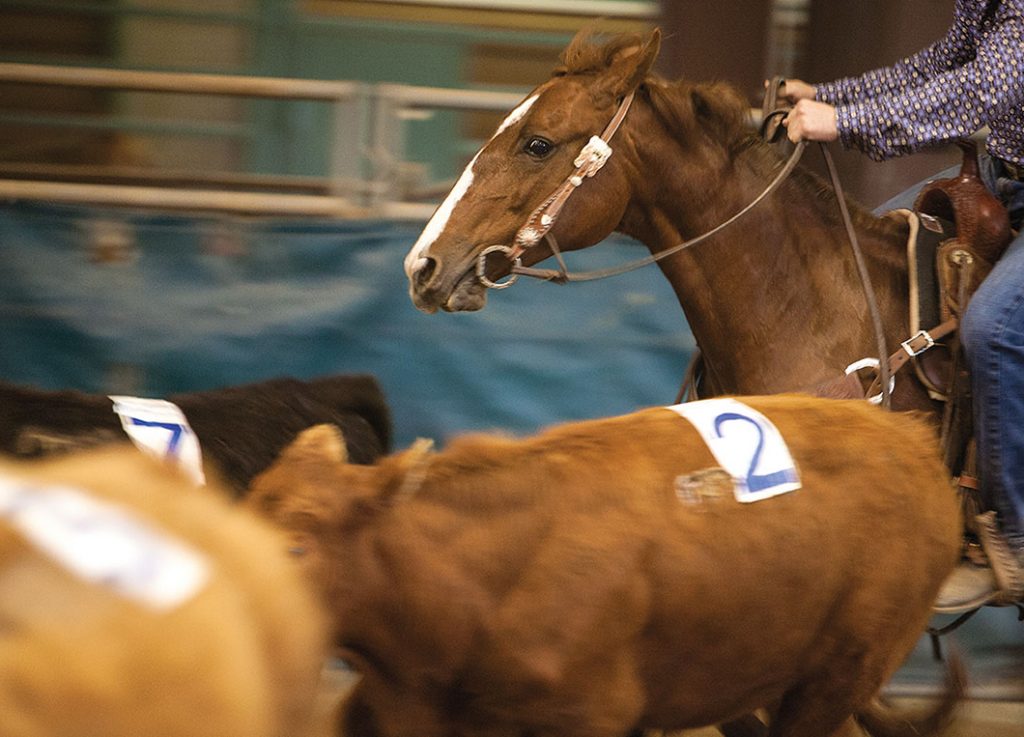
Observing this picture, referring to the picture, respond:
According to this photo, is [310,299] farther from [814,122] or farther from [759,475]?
[759,475]

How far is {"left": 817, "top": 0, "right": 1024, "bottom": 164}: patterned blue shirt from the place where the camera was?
326 cm

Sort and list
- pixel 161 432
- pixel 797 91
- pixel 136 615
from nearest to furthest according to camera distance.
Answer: pixel 136 615 → pixel 161 432 → pixel 797 91

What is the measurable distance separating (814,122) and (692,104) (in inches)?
12.9

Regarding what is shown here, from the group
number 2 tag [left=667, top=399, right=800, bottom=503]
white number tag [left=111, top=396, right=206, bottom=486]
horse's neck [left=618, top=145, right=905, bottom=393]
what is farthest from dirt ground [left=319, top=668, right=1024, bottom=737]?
number 2 tag [left=667, top=399, right=800, bottom=503]

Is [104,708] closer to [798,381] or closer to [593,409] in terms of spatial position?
[798,381]

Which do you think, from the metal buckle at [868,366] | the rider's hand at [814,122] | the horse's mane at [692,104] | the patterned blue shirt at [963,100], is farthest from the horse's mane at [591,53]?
the metal buckle at [868,366]

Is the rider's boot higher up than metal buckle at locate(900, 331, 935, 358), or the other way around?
metal buckle at locate(900, 331, 935, 358)

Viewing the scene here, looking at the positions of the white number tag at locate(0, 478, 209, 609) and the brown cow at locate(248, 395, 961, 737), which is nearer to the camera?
the white number tag at locate(0, 478, 209, 609)

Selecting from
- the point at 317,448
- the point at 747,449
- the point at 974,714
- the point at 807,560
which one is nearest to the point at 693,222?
the point at 747,449

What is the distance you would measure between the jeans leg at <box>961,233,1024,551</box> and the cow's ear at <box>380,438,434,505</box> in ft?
5.33

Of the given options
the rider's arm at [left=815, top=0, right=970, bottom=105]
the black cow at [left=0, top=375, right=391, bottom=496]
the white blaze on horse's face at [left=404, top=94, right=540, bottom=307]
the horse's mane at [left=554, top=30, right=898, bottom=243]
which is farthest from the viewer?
the rider's arm at [left=815, top=0, right=970, bottom=105]

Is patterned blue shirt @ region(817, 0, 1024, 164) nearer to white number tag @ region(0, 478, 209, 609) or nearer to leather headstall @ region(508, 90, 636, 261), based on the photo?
leather headstall @ region(508, 90, 636, 261)

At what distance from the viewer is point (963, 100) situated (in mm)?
3297

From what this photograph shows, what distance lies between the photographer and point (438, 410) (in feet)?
15.9
